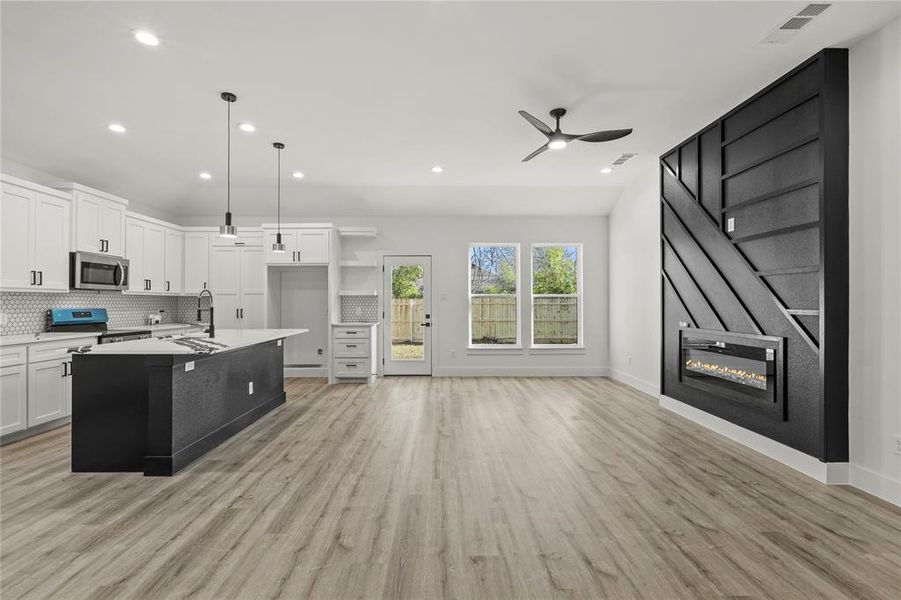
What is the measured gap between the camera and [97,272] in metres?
Answer: 5.23

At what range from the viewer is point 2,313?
177 inches

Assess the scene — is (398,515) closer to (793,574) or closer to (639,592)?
(639,592)

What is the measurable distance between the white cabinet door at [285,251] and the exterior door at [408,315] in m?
1.54

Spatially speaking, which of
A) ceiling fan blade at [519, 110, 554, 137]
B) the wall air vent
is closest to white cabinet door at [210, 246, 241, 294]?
ceiling fan blade at [519, 110, 554, 137]

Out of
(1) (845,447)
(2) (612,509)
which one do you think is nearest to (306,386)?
(2) (612,509)

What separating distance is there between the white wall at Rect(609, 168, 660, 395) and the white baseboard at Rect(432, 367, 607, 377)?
38 centimetres

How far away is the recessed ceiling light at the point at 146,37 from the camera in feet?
9.51

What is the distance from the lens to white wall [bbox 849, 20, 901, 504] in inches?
109

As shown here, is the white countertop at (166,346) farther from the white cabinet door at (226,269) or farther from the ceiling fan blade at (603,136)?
the ceiling fan blade at (603,136)

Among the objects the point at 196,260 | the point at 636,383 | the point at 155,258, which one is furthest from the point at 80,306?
the point at 636,383

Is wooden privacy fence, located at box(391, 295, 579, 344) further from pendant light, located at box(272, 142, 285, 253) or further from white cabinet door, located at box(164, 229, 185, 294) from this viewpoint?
white cabinet door, located at box(164, 229, 185, 294)

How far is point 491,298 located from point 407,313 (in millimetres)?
1504

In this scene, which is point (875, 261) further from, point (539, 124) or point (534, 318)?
point (534, 318)

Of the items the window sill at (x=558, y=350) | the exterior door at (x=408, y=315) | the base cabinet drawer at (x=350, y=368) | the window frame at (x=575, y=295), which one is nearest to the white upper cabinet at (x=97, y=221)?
the base cabinet drawer at (x=350, y=368)
